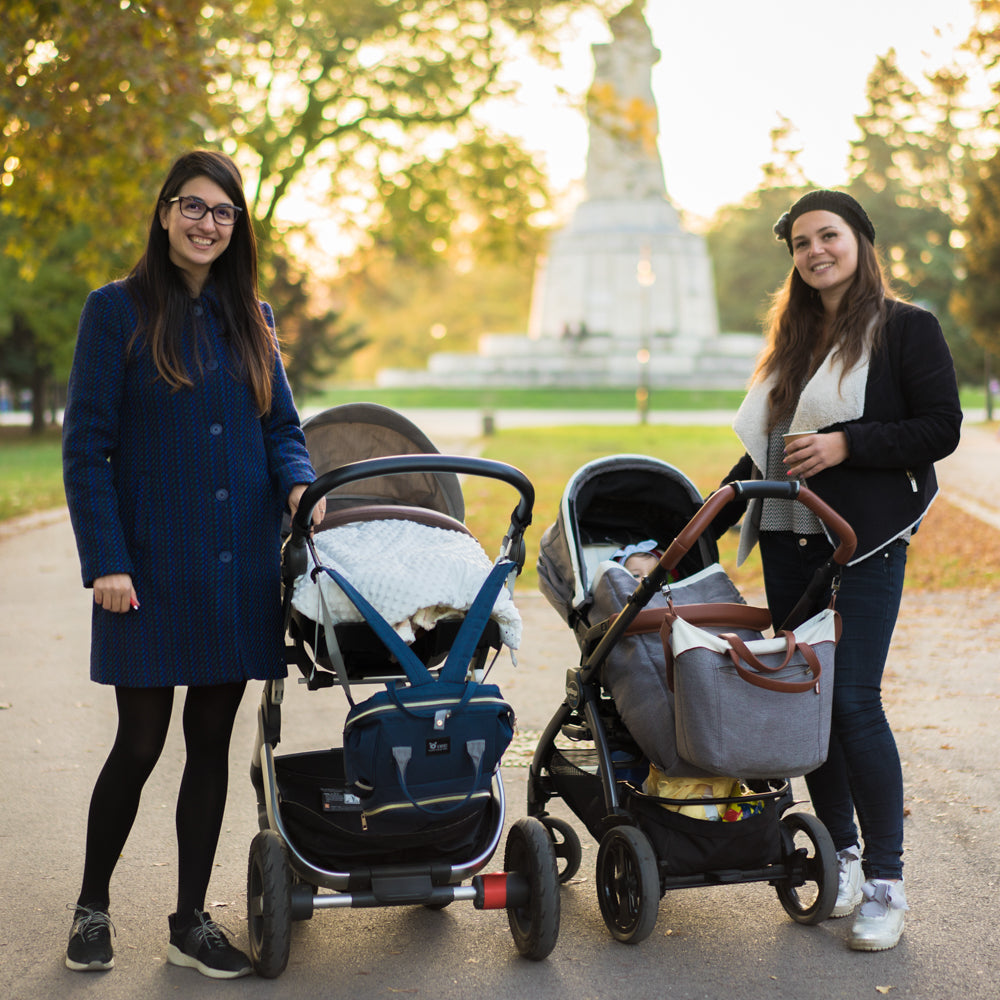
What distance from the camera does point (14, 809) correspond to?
459 centimetres

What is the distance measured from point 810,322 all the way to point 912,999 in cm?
195

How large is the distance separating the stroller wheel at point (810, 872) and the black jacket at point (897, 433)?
77 centimetres

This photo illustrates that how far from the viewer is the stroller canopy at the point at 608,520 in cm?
384

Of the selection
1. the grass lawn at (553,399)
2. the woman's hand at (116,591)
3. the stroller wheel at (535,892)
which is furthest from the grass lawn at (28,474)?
the stroller wheel at (535,892)

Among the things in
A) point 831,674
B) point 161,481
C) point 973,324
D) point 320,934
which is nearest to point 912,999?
point 831,674

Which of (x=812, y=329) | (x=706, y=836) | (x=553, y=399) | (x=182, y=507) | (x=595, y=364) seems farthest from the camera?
(x=595, y=364)

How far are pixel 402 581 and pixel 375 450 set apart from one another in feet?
3.68

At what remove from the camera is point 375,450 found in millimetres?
4207

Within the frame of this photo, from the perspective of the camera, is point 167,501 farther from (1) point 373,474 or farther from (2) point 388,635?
(2) point 388,635

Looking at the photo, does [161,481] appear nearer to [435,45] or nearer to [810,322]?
[810,322]

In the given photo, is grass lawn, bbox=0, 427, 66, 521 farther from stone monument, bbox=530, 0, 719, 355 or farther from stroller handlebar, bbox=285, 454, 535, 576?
stone monument, bbox=530, 0, 719, 355

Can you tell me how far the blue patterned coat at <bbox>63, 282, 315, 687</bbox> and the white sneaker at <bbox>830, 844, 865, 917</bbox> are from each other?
1.79m

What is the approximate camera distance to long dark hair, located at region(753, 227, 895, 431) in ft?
12.0

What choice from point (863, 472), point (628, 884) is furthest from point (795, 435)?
point (628, 884)
